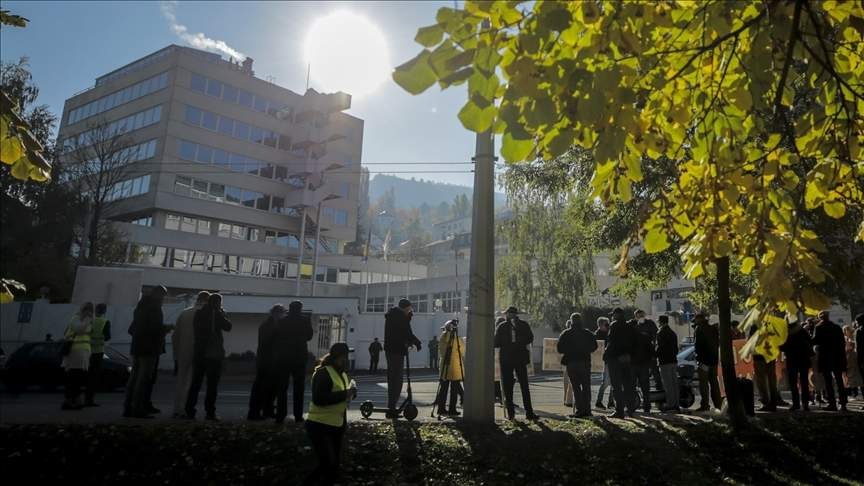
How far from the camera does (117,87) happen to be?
48.8 m

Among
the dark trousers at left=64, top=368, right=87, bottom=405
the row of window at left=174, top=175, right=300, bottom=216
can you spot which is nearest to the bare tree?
the row of window at left=174, top=175, right=300, bottom=216

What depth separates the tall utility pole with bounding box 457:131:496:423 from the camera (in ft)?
27.0

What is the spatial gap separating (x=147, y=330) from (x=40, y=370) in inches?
347

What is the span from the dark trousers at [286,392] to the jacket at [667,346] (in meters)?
6.74

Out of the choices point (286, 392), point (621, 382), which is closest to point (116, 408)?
point (286, 392)

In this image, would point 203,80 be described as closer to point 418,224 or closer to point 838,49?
point 838,49

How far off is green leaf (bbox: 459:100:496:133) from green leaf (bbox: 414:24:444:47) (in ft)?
1.11

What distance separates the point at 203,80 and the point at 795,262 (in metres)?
49.3

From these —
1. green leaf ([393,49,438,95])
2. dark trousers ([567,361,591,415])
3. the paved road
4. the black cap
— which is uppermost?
green leaf ([393,49,438,95])

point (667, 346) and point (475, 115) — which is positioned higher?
point (475, 115)

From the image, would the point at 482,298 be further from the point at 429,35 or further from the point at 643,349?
the point at 429,35

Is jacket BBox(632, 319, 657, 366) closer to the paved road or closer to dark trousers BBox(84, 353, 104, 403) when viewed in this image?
the paved road

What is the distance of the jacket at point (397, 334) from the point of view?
904 centimetres

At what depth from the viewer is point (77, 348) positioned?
28.9 ft
